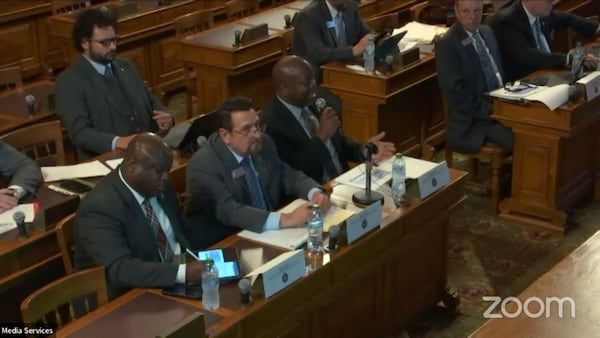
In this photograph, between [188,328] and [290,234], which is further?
[290,234]

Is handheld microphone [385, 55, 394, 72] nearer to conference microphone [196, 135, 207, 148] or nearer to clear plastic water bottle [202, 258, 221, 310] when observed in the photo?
conference microphone [196, 135, 207, 148]

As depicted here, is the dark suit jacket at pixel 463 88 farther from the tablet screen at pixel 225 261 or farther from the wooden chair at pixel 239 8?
the wooden chair at pixel 239 8

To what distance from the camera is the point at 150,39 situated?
822cm

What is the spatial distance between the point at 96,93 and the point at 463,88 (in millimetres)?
2181

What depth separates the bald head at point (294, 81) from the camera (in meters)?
4.63

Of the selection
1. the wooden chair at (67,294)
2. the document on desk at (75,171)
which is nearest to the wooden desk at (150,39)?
the document on desk at (75,171)

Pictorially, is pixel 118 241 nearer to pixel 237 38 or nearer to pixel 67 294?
pixel 67 294

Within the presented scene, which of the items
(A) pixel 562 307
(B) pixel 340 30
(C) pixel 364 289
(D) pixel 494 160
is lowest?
(D) pixel 494 160

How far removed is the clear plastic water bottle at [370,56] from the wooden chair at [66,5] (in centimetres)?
326

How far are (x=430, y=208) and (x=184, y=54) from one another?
329 cm

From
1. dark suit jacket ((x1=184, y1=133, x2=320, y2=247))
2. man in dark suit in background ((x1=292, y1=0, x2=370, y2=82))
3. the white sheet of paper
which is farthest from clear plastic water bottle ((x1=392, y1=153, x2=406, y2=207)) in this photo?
man in dark suit in background ((x1=292, y1=0, x2=370, y2=82))

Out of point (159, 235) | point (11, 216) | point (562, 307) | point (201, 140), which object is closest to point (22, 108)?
point (201, 140)

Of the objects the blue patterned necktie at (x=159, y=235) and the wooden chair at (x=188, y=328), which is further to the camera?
the blue patterned necktie at (x=159, y=235)

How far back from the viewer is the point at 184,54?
7.13 m
